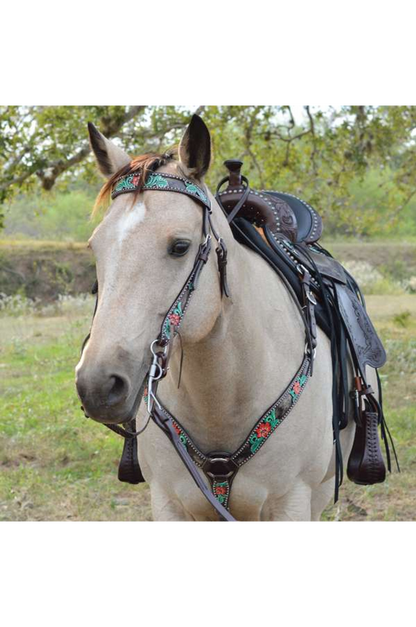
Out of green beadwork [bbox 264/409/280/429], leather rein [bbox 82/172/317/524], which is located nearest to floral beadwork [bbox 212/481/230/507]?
leather rein [bbox 82/172/317/524]

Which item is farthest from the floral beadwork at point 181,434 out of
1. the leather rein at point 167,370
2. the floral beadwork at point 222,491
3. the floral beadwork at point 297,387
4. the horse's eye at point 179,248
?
the horse's eye at point 179,248

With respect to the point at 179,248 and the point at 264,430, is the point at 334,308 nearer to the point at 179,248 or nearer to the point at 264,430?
the point at 264,430

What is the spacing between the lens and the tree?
5.97 meters

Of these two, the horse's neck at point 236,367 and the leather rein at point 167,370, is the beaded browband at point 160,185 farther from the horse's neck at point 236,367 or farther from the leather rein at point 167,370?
the horse's neck at point 236,367

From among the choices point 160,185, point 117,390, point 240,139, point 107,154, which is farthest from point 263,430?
point 240,139

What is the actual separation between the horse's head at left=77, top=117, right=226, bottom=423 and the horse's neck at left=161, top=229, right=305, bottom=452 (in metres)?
0.13

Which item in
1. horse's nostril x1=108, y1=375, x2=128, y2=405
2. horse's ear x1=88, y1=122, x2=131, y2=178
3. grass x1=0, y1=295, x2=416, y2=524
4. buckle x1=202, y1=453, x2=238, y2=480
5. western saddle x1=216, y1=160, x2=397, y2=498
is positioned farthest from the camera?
grass x1=0, y1=295, x2=416, y2=524

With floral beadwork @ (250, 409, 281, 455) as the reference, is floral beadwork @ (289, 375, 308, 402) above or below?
above

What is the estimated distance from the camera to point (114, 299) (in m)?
1.65

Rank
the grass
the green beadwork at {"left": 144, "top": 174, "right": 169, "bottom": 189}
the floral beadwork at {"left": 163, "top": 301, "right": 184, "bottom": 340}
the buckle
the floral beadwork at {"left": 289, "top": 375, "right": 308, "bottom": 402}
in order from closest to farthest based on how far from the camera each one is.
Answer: the floral beadwork at {"left": 163, "top": 301, "right": 184, "bottom": 340}
the green beadwork at {"left": 144, "top": 174, "right": 169, "bottom": 189}
the buckle
the floral beadwork at {"left": 289, "top": 375, "right": 308, "bottom": 402}
the grass

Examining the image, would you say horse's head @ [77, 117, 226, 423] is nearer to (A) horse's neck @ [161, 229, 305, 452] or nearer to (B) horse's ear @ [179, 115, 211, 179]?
(B) horse's ear @ [179, 115, 211, 179]

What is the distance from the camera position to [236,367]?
2.17 metres

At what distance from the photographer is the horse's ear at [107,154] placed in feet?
6.73

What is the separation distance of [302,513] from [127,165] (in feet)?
4.71
